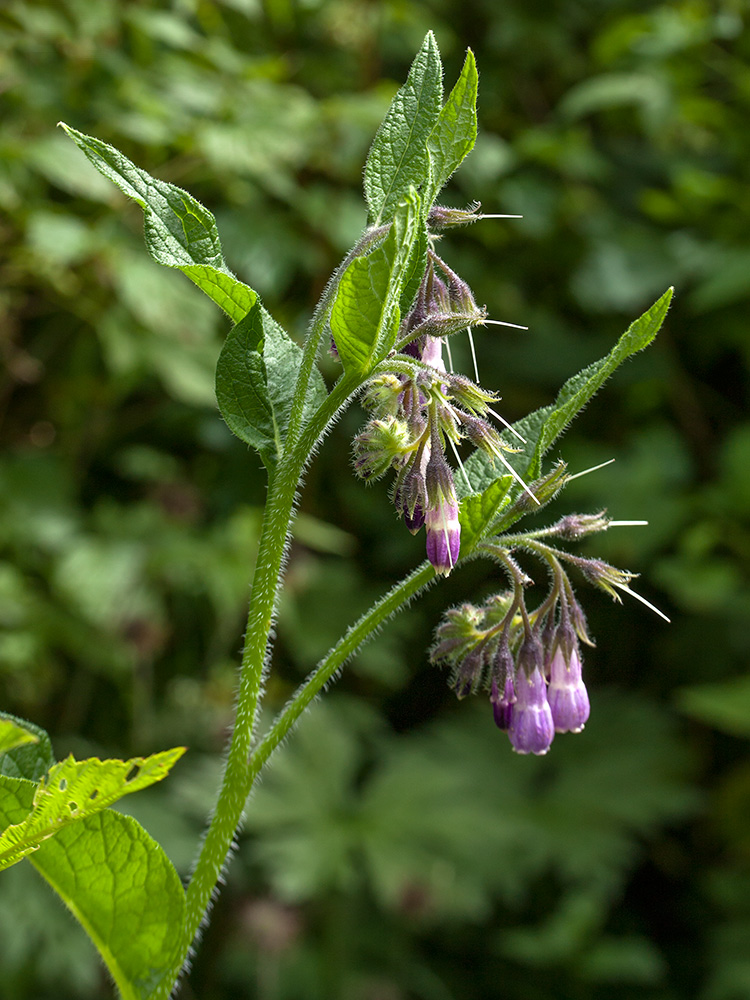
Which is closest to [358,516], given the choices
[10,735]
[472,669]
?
[472,669]

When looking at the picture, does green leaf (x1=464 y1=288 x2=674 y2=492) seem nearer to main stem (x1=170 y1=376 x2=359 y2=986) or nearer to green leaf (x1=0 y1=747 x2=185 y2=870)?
main stem (x1=170 y1=376 x2=359 y2=986)

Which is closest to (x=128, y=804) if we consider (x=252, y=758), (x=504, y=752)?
(x=504, y=752)

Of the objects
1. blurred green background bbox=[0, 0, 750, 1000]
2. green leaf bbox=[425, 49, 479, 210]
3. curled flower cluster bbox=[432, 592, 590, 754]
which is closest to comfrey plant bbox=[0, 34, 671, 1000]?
green leaf bbox=[425, 49, 479, 210]

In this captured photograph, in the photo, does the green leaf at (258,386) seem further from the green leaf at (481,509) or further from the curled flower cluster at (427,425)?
the green leaf at (481,509)

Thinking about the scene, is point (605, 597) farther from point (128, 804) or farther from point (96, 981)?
point (96, 981)

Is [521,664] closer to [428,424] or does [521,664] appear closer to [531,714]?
[531,714]

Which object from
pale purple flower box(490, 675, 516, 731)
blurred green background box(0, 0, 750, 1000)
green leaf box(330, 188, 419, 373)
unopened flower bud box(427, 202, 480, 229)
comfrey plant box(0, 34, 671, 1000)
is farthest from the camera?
blurred green background box(0, 0, 750, 1000)

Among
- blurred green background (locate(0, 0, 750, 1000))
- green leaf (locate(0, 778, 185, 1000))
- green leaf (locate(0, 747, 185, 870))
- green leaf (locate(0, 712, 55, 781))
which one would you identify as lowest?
blurred green background (locate(0, 0, 750, 1000))
